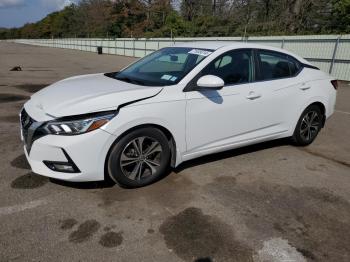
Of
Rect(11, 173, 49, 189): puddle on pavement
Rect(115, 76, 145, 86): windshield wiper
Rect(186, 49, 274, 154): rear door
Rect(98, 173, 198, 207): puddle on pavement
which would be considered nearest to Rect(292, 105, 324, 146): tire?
Rect(186, 49, 274, 154): rear door

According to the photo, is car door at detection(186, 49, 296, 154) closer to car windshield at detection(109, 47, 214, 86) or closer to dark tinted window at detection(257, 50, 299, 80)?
dark tinted window at detection(257, 50, 299, 80)

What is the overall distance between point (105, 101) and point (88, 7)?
76737 mm

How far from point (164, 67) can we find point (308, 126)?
2.53 m

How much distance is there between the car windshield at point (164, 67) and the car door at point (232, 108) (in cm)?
24

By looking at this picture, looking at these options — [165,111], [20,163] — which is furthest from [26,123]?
[165,111]

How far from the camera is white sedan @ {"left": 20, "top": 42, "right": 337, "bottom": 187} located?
328 cm

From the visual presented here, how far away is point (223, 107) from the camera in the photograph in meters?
4.02

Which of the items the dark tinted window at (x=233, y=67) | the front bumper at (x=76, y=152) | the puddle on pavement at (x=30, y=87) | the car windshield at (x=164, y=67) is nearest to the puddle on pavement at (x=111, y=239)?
the front bumper at (x=76, y=152)

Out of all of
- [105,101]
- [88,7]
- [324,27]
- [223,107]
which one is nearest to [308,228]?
[223,107]

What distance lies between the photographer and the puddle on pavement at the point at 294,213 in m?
2.88

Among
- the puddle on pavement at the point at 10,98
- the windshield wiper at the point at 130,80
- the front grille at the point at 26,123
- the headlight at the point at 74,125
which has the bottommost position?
the puddle on pavement at the point at 10,98

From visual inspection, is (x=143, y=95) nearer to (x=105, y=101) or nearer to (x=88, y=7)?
(x=105, y=101)

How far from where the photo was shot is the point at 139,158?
3.63m

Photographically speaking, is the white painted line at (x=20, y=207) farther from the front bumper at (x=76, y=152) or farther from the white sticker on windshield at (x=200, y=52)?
the white sticker on windshield at (x=200, y=52)
